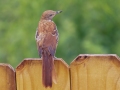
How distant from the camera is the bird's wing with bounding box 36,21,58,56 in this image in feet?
13.8

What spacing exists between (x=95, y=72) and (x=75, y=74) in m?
0.14

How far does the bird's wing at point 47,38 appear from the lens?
13.8 ft

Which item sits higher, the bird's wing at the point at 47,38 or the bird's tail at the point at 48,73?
the bird's wing at the point at 47,38

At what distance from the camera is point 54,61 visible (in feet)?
11.8

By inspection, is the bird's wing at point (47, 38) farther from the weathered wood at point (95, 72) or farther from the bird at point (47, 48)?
the weathered wood at point (95, 72)

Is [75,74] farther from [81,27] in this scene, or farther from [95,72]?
[81,27]

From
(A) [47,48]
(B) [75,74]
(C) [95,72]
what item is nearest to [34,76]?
(B) [75,74]

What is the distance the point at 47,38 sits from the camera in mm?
4355

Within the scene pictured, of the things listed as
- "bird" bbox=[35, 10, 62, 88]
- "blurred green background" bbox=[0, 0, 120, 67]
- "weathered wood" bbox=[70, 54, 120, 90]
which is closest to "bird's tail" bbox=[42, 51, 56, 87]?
"bird" bbox=[35, 10, 62, 88]

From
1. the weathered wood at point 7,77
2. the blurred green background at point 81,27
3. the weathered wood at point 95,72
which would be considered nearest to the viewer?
the weathered wood at point 95,72

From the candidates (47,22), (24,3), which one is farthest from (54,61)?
(24,3)

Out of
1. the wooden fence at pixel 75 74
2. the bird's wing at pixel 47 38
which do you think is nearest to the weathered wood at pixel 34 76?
the wooden fence at pixel 75 74

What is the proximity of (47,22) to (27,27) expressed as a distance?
1898 millimetres

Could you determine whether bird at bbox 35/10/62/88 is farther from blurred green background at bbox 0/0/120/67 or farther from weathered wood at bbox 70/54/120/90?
blurred green background at bbox 0/0/120/67
